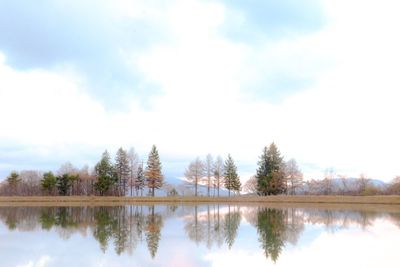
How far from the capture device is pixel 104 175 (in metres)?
89.6

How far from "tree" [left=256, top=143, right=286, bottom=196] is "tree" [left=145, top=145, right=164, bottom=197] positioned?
20.4m

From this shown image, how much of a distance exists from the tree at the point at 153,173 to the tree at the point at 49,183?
19.1 meters

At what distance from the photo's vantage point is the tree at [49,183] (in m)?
89.5

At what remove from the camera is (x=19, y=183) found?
99125mm

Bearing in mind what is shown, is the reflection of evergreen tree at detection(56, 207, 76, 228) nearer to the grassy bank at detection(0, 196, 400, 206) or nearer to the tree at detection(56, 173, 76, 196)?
the grassy bank at detection(0, 196, 400, 206)

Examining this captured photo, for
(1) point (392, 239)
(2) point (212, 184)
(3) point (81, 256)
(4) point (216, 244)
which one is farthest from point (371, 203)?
(3) point (81, 256)

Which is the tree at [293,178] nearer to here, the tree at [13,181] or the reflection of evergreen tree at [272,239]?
the tree at [13,181]

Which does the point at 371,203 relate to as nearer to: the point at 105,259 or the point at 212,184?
the point at 212,184

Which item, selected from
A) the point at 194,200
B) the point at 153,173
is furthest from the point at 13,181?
the point at 194,200

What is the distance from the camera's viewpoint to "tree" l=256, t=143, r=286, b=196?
8606 cm

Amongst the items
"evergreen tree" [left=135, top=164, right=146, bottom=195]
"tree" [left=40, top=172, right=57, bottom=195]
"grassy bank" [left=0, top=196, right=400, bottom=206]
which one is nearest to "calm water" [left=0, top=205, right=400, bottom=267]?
"grassy bank" [left=0, top=196, right=400, bottom=206]

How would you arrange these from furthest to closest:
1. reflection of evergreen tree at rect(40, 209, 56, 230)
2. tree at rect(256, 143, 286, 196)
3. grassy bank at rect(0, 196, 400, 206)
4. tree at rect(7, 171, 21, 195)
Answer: tree at rect(7, 171, 21, 195) → tree at rect(256, 143, 286, 196) → grassy bank at rect(0, 196, 400, 206) → reflection of evergreen tree at rect(40, 209, 56, 230)

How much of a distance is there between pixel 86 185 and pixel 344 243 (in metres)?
84.8

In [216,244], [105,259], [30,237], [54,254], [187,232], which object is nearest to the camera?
[105,259]
